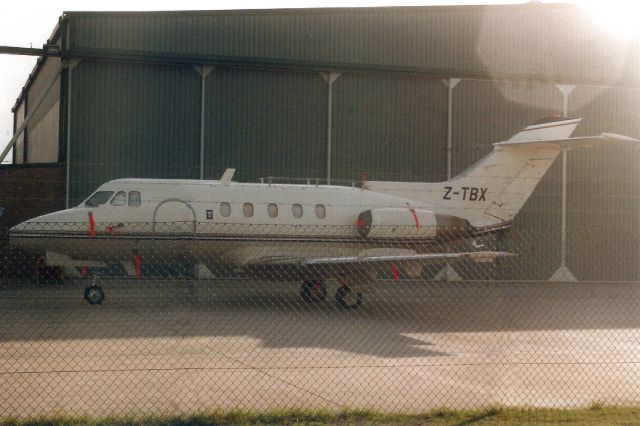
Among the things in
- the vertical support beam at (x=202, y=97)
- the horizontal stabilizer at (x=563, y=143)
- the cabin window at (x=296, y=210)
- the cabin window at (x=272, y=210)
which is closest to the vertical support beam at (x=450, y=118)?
the horizontal stabilizer at (x=563, y=143)

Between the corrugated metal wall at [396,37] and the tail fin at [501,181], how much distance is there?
295 inches

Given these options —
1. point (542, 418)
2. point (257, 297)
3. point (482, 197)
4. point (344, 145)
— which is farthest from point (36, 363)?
point (344, 145)

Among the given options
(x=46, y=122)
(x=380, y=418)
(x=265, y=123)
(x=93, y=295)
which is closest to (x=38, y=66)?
(x=46, y=122)

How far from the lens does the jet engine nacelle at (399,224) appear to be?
66.9 ft

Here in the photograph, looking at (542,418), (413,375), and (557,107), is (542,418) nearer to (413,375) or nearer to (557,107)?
(413,375)

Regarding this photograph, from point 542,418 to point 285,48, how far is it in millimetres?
22286

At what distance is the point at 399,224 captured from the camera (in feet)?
66.5

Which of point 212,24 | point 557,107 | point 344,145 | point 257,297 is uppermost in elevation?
point 212,24

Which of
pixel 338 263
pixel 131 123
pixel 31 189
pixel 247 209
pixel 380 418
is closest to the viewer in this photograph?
pixel 380 418

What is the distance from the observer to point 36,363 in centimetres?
1070

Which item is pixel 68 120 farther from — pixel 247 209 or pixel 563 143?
pixel 563 143

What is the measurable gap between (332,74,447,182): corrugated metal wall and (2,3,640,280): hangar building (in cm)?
6

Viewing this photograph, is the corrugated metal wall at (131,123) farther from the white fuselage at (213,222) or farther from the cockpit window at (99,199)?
the cockpit window at (99,199)

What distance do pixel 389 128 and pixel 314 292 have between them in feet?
37.2
